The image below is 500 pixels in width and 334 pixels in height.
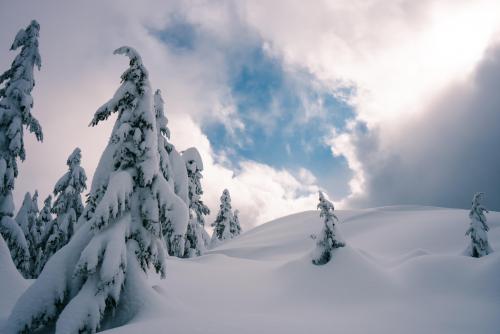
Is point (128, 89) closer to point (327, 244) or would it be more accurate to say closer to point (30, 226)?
point (327, 244)

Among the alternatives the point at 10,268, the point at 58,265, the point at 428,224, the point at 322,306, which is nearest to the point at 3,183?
the point at 10,268

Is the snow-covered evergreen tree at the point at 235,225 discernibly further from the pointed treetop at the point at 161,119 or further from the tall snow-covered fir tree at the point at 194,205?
the pointed treetop at the point at 161,119

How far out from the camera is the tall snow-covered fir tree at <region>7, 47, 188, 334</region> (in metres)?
7.25

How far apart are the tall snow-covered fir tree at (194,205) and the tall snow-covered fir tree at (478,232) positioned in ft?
70.6

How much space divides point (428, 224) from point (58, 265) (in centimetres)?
3754

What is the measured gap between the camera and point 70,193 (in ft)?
82.5

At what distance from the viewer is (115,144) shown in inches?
345

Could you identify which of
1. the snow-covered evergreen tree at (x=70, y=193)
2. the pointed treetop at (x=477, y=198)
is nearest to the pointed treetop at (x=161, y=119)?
the snow-covered evergreen tree at (x=70, y=193)

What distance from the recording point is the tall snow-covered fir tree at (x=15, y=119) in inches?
592

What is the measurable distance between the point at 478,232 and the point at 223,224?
103 ft

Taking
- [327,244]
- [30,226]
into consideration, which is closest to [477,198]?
[327,244]

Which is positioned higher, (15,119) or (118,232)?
(15,119)

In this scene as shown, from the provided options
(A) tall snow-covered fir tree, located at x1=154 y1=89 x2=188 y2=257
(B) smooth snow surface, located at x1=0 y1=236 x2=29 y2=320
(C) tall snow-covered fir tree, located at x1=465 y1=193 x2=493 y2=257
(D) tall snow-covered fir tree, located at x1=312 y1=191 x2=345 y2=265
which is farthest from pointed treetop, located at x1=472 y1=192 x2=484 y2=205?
(B) smooth snow surface, located at x1=0 y1=236 x2=29 y2=320

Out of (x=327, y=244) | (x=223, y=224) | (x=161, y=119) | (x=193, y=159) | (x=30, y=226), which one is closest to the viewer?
(x=327, y=244)
